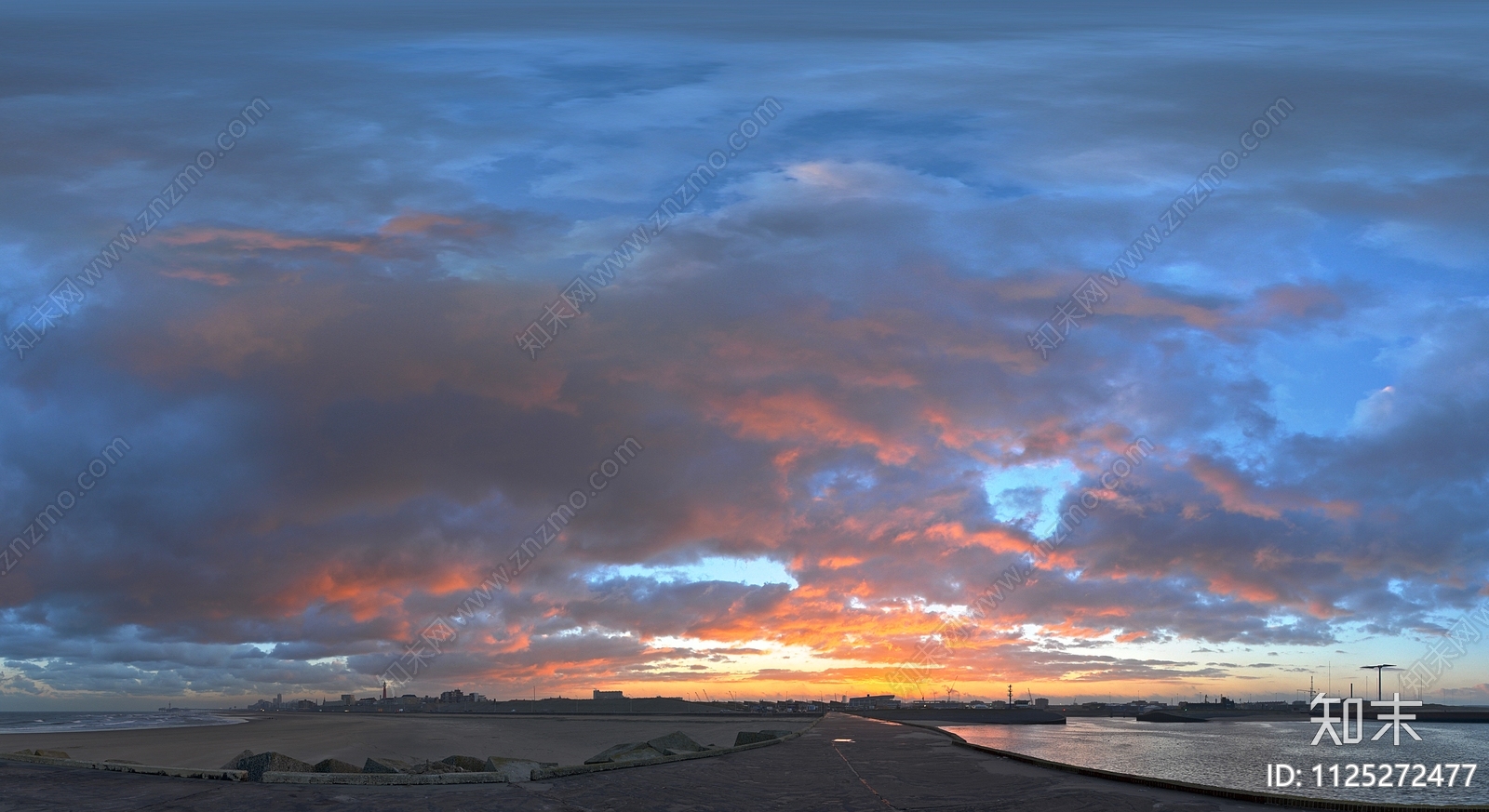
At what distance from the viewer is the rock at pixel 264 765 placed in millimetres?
34531

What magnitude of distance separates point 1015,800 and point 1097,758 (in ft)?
232

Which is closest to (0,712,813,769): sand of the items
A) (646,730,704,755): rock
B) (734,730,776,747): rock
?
(734,730,776,747): rock

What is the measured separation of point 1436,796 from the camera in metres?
69.9

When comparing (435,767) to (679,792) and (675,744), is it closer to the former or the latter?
(679,792)

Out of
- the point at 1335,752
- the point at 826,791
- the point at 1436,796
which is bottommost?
the point at 1335,752

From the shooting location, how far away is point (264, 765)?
3578cm

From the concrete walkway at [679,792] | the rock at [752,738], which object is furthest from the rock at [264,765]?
the rock at [752,738]

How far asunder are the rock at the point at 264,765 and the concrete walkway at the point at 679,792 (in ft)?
4.88

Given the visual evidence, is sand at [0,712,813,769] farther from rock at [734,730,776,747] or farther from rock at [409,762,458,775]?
rock at [409,762,458,775]

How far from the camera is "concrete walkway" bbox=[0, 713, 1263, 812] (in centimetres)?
2988

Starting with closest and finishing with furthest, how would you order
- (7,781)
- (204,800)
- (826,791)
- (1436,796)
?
(204,800) < (7,781) < (826,791) < (1436,796)

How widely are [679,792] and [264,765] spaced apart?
52.0ft

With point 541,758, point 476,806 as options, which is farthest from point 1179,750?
point 476,806

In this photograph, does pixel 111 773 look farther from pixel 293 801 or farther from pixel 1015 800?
pixel 1015 800
